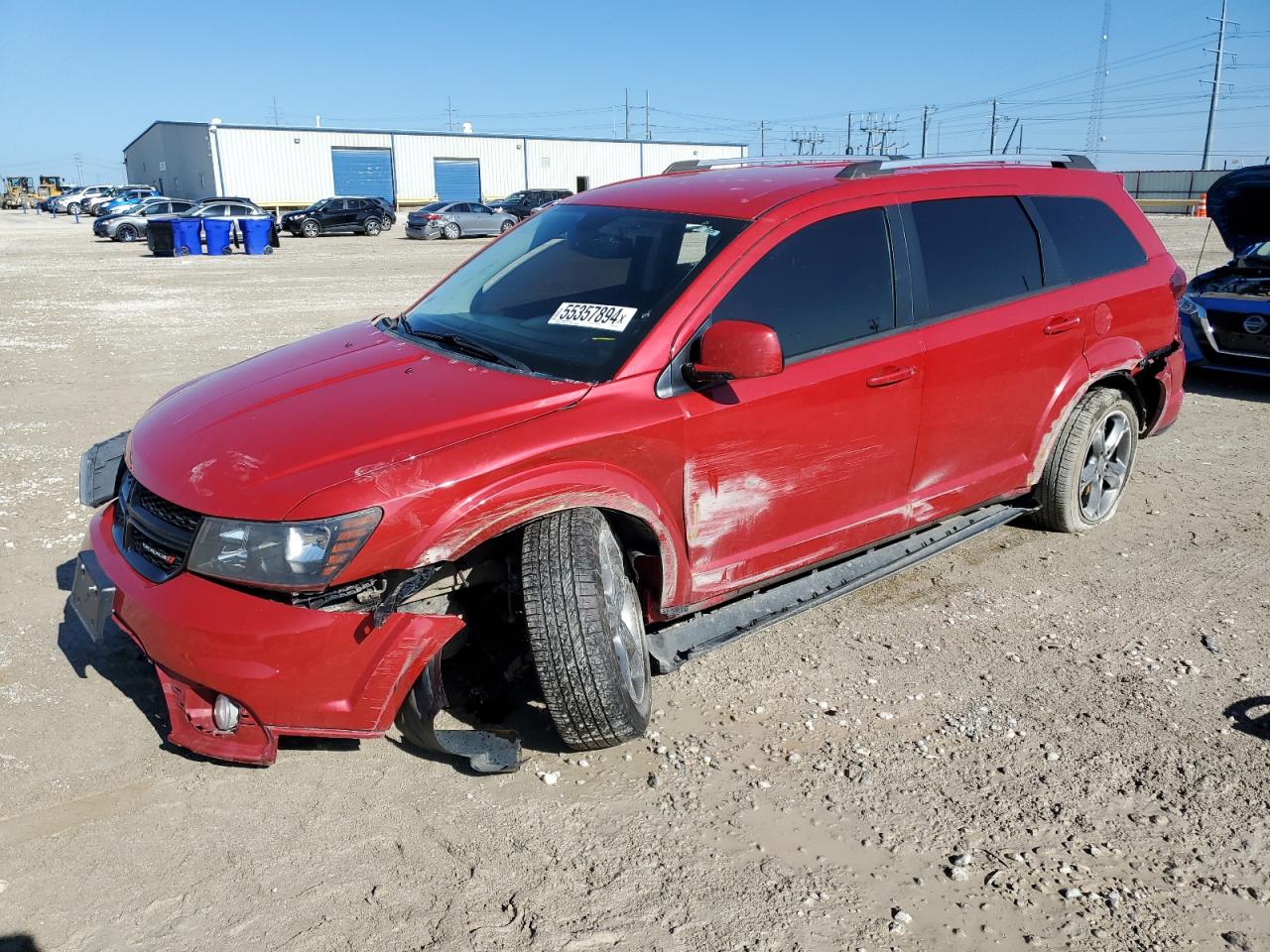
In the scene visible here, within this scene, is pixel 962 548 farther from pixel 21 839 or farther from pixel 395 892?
pixel 21 839

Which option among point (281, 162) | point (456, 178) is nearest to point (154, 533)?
point (281, 162)

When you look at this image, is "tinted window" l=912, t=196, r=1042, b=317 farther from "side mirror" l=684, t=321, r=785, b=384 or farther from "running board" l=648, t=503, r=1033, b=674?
"side mirror" l=684, t=321, r=785, b=384

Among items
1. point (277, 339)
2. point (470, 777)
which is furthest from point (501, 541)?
point (277, 339)

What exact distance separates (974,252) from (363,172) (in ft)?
202

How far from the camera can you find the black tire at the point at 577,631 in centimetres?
303

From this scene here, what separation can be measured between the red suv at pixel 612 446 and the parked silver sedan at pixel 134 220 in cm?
3388

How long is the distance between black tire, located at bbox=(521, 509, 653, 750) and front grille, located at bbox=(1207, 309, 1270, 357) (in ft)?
25.0

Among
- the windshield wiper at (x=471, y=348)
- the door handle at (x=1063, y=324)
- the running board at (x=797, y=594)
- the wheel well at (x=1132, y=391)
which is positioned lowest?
the running board at (x=797, y=594)

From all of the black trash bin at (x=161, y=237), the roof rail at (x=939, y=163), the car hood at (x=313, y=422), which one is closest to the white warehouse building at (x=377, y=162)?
the black trash bin at (x=161, y=237)

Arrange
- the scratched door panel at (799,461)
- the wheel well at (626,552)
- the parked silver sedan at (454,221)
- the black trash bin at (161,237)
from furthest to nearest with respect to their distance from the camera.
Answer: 1. the parked silver sedan at (454,221)
2. the black trash bin at (161,237)
3. the scratched door panel at (799,461)
4. the wheel well at (626,552)

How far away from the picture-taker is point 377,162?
6081 centimetres

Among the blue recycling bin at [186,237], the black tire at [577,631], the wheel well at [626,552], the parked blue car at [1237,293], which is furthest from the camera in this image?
the blue recycling bin at [186,237]

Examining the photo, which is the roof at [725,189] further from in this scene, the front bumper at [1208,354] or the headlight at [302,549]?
the front bumper at [1208,354]

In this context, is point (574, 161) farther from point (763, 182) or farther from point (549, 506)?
point (549, 506)
